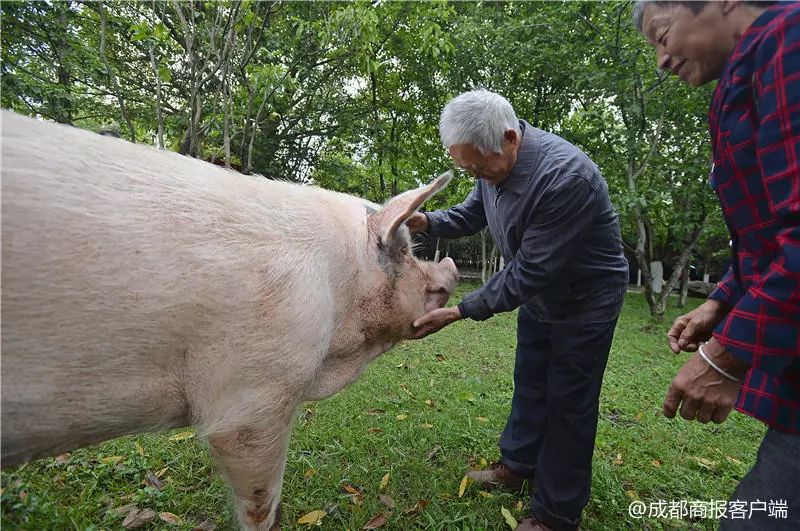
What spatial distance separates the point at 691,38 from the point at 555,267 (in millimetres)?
1186

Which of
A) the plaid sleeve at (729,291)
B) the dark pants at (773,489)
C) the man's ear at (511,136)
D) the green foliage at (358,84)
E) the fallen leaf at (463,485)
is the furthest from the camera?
the green foliage at (358,84)

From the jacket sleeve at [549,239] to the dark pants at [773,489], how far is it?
3.78ft

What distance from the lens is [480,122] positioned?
2.45 meters

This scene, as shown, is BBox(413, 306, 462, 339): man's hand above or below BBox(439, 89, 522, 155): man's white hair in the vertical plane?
below

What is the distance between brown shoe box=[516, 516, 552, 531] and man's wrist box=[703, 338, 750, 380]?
1.72 m

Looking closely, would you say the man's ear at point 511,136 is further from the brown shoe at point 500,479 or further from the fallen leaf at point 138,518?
the fallen leaf at point 138,518

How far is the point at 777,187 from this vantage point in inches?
48.4

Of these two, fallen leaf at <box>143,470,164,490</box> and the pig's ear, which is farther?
fallen leaf at <box>143,470,164,490</box>

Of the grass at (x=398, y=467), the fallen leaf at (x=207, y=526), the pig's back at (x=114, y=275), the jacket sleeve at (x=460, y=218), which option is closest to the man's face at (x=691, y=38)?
the pig's back at (x=114, y=275)

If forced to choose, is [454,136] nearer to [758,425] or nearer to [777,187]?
[777,187]

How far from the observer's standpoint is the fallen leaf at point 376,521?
2625 millimetres

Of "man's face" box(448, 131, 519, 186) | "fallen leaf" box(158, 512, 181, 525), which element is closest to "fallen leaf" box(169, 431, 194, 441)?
"fallen leaf" box(158, 512, 181, 525)

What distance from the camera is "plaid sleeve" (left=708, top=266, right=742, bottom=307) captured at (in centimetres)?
178

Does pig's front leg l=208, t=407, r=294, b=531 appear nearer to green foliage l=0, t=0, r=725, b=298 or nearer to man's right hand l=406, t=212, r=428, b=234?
man's right hand l=406, t=212, r=428, b=234
